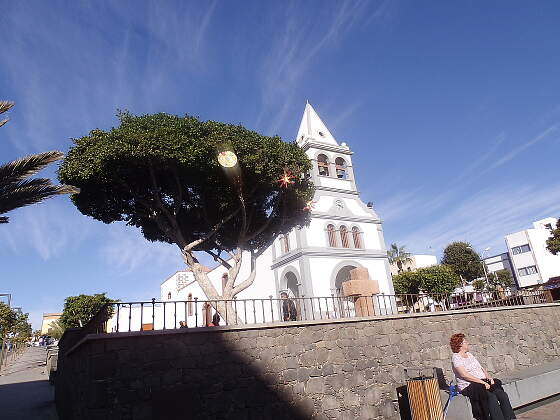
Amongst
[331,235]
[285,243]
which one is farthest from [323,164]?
[285,243]

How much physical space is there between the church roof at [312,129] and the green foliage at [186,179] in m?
8.06

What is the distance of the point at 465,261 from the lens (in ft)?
167

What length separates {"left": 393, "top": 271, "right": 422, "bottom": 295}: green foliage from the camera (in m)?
30.5

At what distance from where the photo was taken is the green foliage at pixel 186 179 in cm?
1223

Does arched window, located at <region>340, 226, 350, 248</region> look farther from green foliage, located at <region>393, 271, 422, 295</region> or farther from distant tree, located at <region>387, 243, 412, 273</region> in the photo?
distant tree, located at <region>387, 243, 412, 273</region>

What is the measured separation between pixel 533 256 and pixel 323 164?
157ft

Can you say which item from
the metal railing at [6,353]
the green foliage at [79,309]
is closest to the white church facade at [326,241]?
the green foliage at [79,309]

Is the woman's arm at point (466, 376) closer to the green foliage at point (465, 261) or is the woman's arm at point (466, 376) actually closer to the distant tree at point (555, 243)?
the distant tree at point (555, 243)

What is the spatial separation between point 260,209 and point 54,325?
38.4 m

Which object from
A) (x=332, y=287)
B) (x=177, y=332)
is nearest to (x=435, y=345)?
(x=332, y=287)

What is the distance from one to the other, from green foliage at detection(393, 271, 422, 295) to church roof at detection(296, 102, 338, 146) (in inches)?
571

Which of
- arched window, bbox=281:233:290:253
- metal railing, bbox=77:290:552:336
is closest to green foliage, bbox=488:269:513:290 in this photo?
metal railing, bbox=77:290:552:336

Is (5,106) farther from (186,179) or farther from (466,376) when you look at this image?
(466,376)

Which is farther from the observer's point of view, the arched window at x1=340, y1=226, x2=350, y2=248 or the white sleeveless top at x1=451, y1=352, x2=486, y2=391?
the arched window at x1=340, y1=226, x2=350, y2=248
